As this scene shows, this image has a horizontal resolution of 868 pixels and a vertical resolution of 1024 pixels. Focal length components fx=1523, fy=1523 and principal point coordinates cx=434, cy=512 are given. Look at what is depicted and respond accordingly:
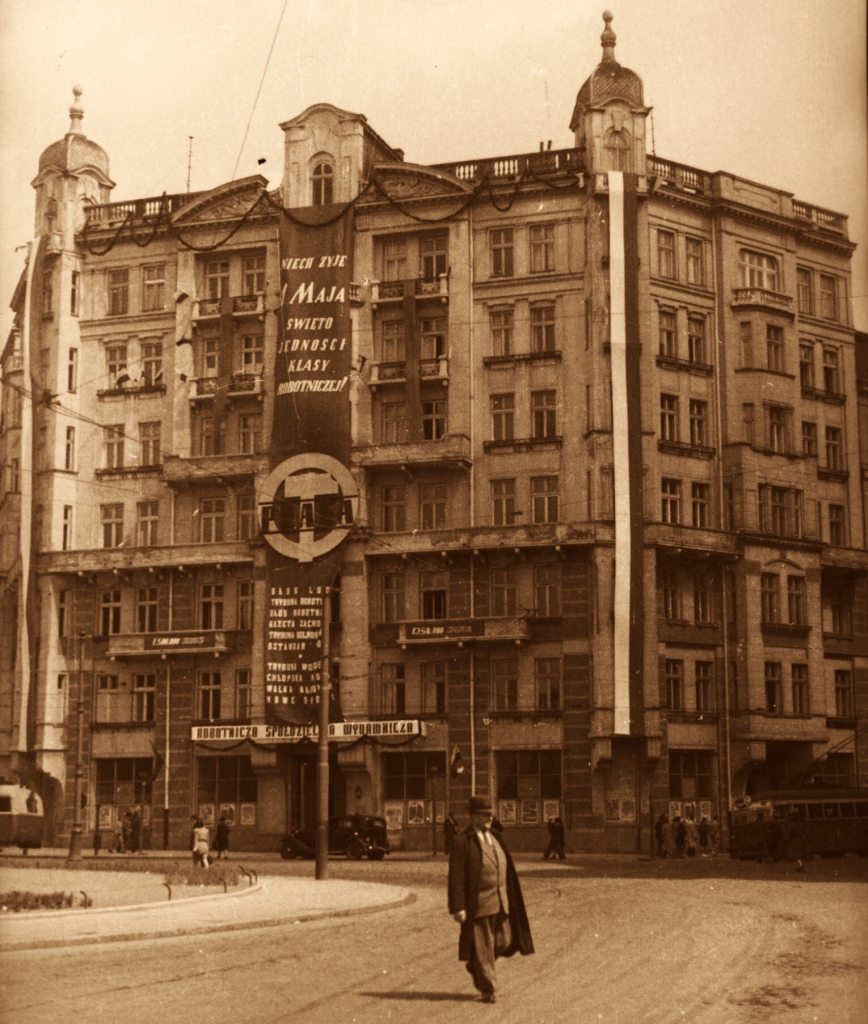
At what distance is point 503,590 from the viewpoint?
5672cm

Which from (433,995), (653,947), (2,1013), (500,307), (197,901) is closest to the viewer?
(2,1013)

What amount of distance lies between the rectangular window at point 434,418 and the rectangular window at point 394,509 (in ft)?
8.00

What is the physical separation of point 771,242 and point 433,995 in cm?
4890

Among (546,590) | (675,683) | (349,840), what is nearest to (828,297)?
(546,590)

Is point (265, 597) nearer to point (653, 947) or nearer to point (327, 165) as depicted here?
point (327, 165)

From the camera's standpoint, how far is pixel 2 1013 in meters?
14.1

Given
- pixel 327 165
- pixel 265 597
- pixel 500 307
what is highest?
pixel 327 165

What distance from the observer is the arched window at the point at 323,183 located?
6081 centimetres

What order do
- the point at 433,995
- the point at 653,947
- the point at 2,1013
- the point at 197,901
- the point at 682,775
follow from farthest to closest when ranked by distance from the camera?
the point at 682,775
the point at 197,901
the point at 653,947
the point at 433,995
the point at 2,1013

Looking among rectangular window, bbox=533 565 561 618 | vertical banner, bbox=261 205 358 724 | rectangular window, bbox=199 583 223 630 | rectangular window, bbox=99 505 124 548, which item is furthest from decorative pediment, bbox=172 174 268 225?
rectangular window, bbox=533 565 561 618

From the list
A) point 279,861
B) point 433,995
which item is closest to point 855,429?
point 279,861

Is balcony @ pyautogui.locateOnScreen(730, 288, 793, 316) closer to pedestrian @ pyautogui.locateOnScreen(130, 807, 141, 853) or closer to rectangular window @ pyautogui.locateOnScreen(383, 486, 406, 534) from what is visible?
rectangular window @ pyautogui.locateOnScreen(383, 486, 406, 534)

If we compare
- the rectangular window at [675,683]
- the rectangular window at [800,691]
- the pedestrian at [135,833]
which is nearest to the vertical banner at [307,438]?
the pedestrian at [135,833]

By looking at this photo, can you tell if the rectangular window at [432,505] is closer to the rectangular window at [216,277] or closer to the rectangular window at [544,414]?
the rectangular window at [544,414]
